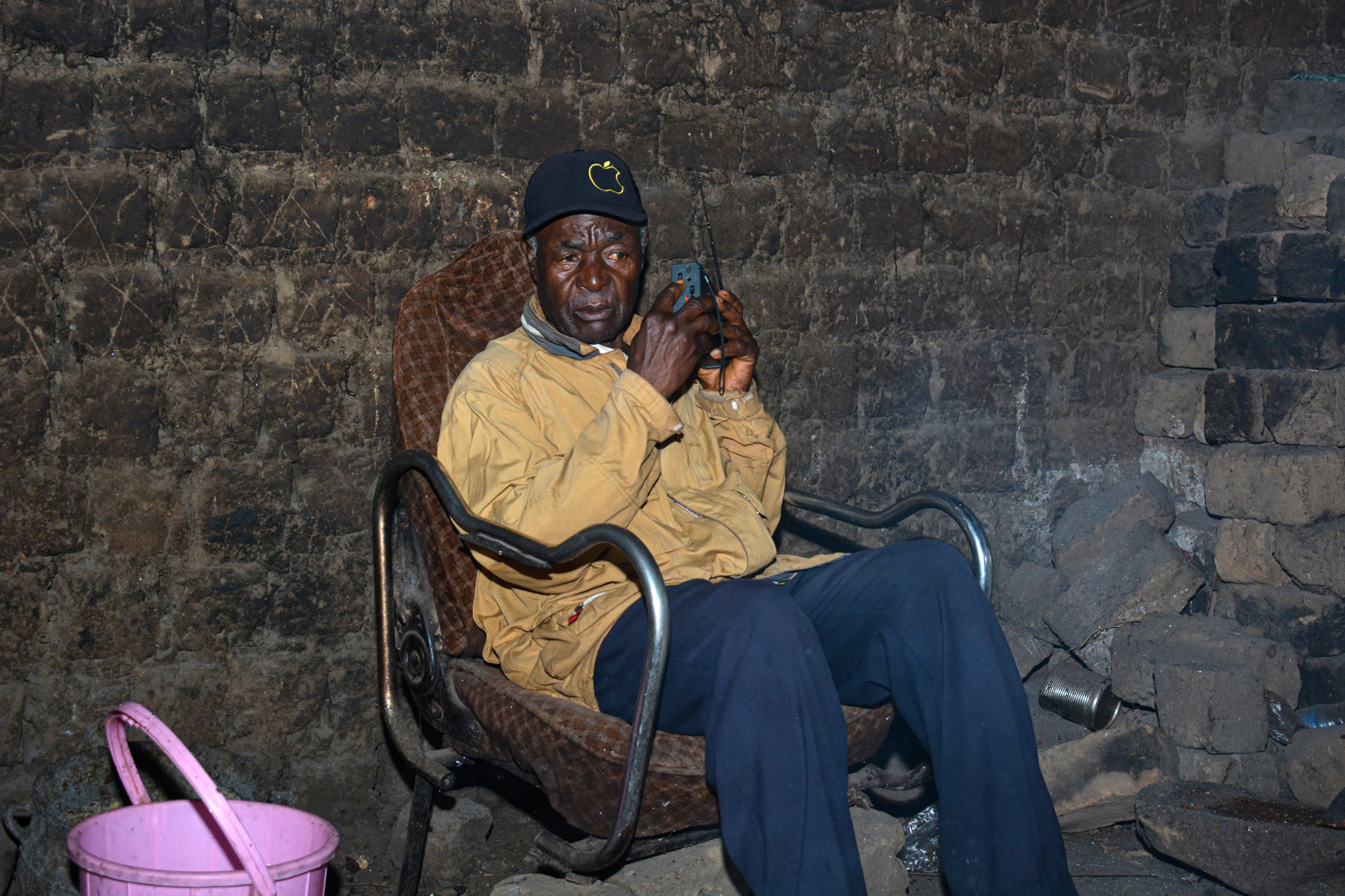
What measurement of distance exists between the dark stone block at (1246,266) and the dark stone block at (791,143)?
151cm

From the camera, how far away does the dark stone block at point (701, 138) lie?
3182 mm

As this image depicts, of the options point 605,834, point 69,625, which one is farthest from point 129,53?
point 605,834

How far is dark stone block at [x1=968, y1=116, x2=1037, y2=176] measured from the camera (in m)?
3.68

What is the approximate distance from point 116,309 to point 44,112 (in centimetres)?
49

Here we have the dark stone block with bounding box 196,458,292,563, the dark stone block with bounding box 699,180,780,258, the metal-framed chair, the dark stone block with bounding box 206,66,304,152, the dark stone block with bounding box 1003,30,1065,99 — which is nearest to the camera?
the metal-framed chair

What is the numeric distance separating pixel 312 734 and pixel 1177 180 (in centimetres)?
371

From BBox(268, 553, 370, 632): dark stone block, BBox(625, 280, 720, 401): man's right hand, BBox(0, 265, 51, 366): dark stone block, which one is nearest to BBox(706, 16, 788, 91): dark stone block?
BBox(625, 280, 720, 401): man's right hand

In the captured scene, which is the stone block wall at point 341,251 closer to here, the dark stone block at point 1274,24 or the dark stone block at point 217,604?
the dark stone block at point 217,604

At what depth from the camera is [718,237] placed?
130 inches

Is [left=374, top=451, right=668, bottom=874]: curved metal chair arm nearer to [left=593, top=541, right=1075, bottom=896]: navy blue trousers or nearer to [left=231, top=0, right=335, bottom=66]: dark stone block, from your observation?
[left=593, top=541, right=1075, bottom=896]: navy blue trousers

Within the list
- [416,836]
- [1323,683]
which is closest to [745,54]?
[416,836]

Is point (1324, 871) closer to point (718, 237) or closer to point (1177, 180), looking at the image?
point (718, 237)

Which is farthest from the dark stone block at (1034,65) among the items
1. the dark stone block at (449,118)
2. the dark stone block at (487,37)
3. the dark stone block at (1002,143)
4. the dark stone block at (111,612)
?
the dark stone block at (111,612)

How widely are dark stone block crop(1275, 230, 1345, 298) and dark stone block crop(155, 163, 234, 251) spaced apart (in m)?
3.50
